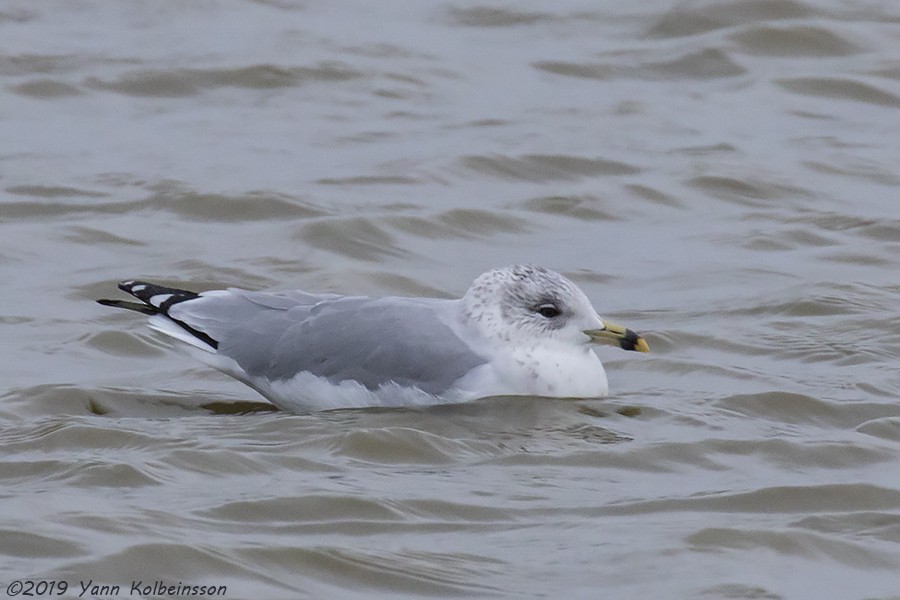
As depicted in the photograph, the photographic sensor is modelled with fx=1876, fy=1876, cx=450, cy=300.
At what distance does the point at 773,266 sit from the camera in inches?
393

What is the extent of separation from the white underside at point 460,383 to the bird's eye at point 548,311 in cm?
15

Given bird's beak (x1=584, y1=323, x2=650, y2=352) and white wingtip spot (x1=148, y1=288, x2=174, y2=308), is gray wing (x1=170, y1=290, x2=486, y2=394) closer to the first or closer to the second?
white wingtip spot (x1=148, y1=288, x2=174, y2=308)

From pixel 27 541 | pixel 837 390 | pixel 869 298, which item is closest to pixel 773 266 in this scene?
pixel 869 298

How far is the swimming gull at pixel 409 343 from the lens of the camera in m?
7.48

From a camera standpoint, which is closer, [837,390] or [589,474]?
[589,474]

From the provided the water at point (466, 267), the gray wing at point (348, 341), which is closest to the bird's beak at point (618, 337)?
the water at point (466, 267)

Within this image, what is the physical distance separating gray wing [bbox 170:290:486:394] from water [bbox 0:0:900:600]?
17 centimetres

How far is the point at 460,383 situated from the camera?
24.6 feet

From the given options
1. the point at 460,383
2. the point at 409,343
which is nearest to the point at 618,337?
the point at 460,383

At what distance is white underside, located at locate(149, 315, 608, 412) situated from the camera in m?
7.48

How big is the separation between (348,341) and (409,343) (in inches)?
9.8

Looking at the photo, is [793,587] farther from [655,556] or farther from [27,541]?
[27,541]

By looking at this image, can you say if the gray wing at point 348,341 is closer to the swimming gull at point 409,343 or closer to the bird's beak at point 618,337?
the swimming gull at point 409,343

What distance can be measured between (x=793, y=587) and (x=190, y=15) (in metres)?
10.5
